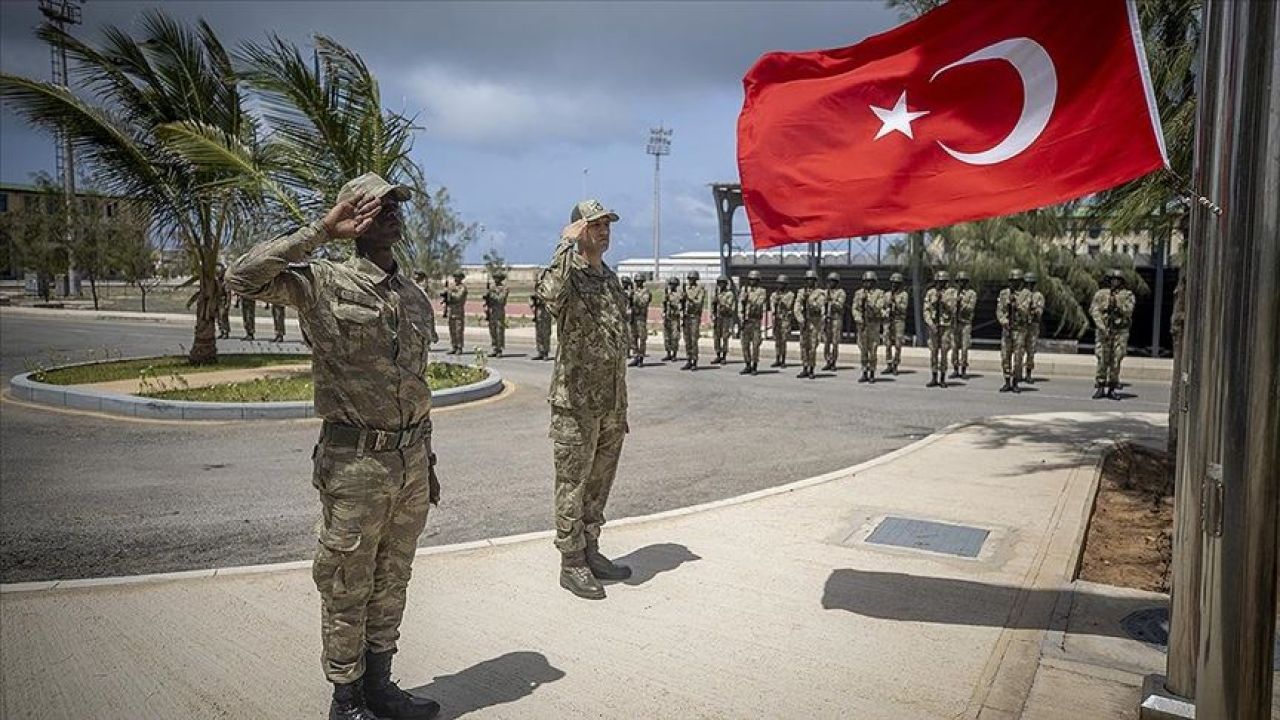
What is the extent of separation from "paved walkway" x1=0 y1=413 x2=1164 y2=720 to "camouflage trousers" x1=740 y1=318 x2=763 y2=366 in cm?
1066

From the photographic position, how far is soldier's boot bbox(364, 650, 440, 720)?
3.27 metres

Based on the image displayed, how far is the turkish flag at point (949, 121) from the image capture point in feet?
11.6

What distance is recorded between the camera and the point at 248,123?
1438 centimetres

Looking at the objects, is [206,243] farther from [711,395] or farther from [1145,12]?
[1145,12]

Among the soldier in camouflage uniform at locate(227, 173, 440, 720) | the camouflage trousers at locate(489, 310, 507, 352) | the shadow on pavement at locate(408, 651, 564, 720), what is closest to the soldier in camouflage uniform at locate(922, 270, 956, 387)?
the camouflage trousers at locate(489, 310, 507, 352)

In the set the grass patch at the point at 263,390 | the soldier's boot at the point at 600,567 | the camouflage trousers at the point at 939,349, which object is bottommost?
the soldier's boot at the point at 600,567

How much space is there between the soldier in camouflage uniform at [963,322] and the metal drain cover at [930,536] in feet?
33.7

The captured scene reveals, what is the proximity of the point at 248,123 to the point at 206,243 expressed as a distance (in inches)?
86.6

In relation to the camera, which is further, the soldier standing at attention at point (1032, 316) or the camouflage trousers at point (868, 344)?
the camouflage trousers at point (868, 344)

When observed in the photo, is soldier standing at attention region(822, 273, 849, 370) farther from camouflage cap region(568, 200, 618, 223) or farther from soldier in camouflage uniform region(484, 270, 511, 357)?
camouflage cap region(568, 200, 618, 223)

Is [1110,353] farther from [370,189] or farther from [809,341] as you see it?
[370,189]

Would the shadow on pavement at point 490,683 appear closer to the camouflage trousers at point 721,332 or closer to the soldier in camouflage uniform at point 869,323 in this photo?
the soldier in camouflage uniform at point 869,323

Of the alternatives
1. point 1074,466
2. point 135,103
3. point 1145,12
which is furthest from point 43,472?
point 1145,12

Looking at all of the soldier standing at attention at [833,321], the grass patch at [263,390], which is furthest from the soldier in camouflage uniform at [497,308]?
the soldier standing at attention at [833,321]
